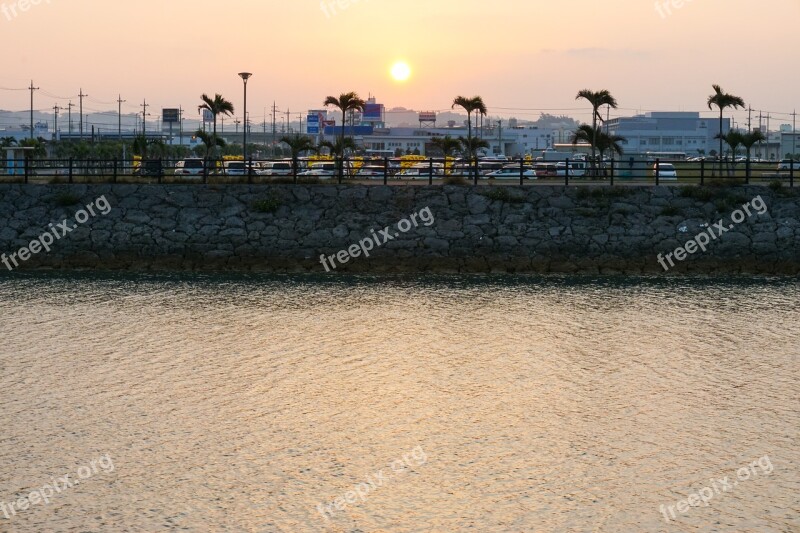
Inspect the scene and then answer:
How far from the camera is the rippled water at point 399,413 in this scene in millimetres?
11719

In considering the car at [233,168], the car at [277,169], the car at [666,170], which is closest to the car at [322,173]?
the car at [277,169]

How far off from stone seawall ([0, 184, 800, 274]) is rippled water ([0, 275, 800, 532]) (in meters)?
7.37

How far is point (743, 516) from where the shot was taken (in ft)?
37.9

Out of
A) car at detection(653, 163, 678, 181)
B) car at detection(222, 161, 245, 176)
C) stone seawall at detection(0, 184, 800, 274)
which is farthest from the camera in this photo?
car at detection(222, 161, 245, 176)

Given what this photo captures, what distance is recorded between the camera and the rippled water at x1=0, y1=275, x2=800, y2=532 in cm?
1172

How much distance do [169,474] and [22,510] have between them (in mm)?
1894

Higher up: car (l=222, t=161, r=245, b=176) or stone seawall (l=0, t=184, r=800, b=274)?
car (l=222, t=161, r=245, b=176)

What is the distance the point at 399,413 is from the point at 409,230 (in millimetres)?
20244

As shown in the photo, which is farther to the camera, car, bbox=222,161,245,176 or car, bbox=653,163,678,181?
car, bbox=222,161,245,176

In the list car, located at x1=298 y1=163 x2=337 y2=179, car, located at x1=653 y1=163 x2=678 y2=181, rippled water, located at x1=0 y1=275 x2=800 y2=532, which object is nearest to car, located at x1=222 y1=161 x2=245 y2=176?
car, located at x1=298 y1=163 x2=337 y2=179

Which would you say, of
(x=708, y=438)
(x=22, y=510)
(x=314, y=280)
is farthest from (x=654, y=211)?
(x=22, y=510)

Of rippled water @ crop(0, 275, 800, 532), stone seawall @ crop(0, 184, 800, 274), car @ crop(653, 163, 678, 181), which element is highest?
car @ crop(653, 163, 678, 181)

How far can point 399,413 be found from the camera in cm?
1579

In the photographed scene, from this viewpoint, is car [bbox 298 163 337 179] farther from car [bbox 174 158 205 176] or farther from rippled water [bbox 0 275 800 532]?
rippled water [bbox 0 275 800 532]
